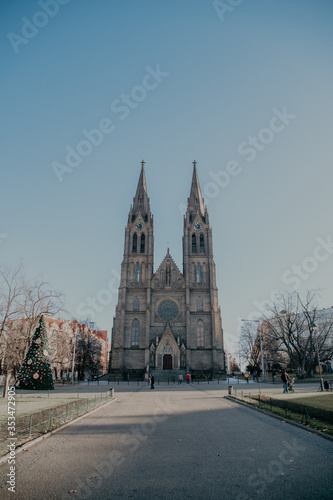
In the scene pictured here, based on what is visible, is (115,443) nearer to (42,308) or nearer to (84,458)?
(84,458)

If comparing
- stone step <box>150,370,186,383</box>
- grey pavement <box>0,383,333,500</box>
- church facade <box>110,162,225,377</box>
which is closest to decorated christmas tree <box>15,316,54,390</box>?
grey pavement <box>0,383,333,500</box>

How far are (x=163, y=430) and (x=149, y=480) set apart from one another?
4.95 m

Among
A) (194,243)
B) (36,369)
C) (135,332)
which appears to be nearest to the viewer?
(36,369)

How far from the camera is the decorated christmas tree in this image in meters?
26.8

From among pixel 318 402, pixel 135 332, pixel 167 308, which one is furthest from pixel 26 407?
pixel 167 308

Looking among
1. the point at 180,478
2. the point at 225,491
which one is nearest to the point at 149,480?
the point at 180,478

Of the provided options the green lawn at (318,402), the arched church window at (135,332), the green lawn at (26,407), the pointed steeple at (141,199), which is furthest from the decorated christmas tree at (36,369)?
the pointed steeple at (141,199)

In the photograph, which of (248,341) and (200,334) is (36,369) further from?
(248,341)

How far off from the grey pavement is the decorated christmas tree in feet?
56.5

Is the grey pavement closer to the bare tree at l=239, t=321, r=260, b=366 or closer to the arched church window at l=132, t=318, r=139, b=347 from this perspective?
the arched church window at l=132, t=318, r=139, b=347

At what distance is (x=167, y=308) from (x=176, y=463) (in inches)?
1863

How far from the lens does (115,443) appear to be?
9047mm

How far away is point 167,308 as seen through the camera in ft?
178

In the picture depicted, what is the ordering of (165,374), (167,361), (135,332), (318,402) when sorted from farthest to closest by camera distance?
(135,332) < (167,361) < (165,374) < (318,402)
